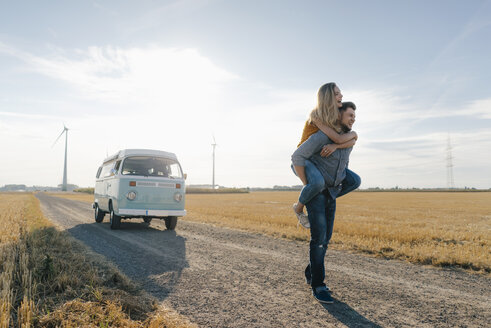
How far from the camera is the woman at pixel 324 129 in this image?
351 cm

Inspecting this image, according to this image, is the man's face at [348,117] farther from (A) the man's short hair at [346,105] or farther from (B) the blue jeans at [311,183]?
(B) the blue jeans at [311,183]

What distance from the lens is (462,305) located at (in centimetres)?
365

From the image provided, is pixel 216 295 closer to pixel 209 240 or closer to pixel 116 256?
pixel 116 256

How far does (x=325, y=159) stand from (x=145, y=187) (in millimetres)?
7586

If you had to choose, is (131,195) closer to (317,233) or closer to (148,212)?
(148,212)

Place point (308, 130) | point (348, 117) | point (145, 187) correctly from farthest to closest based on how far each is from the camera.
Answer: point (145, 187) → point (308, 130) → point (348, 117)

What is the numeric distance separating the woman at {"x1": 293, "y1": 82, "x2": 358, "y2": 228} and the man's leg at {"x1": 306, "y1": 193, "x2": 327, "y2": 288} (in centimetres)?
13

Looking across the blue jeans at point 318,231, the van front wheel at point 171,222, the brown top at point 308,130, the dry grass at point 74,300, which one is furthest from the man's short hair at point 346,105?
the van front wheel at point 171,222

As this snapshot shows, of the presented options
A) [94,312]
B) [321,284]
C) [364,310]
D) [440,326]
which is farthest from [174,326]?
[440,326]

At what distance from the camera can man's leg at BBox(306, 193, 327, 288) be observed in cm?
368

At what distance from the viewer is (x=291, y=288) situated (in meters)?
4.12

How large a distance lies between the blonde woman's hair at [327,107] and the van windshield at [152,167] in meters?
7.86

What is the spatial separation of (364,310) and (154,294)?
7.76 ft

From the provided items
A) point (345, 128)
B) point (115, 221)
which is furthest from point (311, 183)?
point (115, 221)
